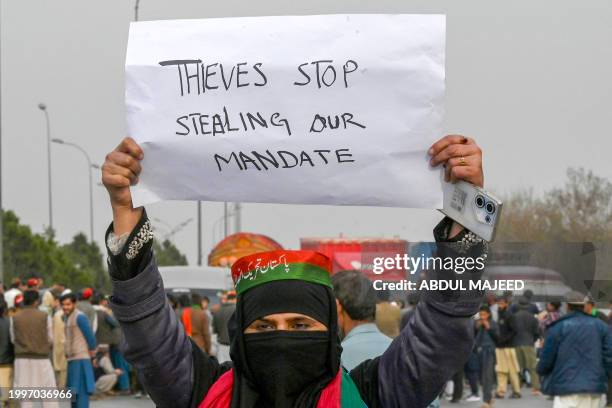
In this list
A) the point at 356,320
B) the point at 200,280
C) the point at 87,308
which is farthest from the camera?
the point at 200,280

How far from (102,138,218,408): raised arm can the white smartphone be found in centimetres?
85

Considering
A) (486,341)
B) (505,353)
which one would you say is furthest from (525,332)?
(486,341)

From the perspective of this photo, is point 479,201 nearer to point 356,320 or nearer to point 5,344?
point 356,320

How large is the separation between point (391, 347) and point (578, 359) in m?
7.41

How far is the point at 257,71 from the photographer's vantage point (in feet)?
11.6

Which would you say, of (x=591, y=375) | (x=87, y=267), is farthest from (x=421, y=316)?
(x=87, y=267)

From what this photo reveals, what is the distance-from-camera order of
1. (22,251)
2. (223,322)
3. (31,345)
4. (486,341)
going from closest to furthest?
(31,345), (223,322), (486,341), (22,251)

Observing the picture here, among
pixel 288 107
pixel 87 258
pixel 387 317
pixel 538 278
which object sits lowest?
pixel 87 258

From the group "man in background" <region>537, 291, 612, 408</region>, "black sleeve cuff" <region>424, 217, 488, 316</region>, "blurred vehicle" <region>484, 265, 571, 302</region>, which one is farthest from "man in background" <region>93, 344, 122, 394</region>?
"black sleeve cuff" <region>424, 217, 488, 316</region>

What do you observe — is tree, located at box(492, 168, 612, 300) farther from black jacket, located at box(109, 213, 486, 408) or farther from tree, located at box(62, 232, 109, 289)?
tree, located at box(62, 232, 109, 289)

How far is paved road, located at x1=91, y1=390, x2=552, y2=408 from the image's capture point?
21.2 m

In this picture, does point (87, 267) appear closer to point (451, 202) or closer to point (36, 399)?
point (36, 399)

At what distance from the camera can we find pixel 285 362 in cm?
343

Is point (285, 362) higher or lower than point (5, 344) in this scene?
higher
